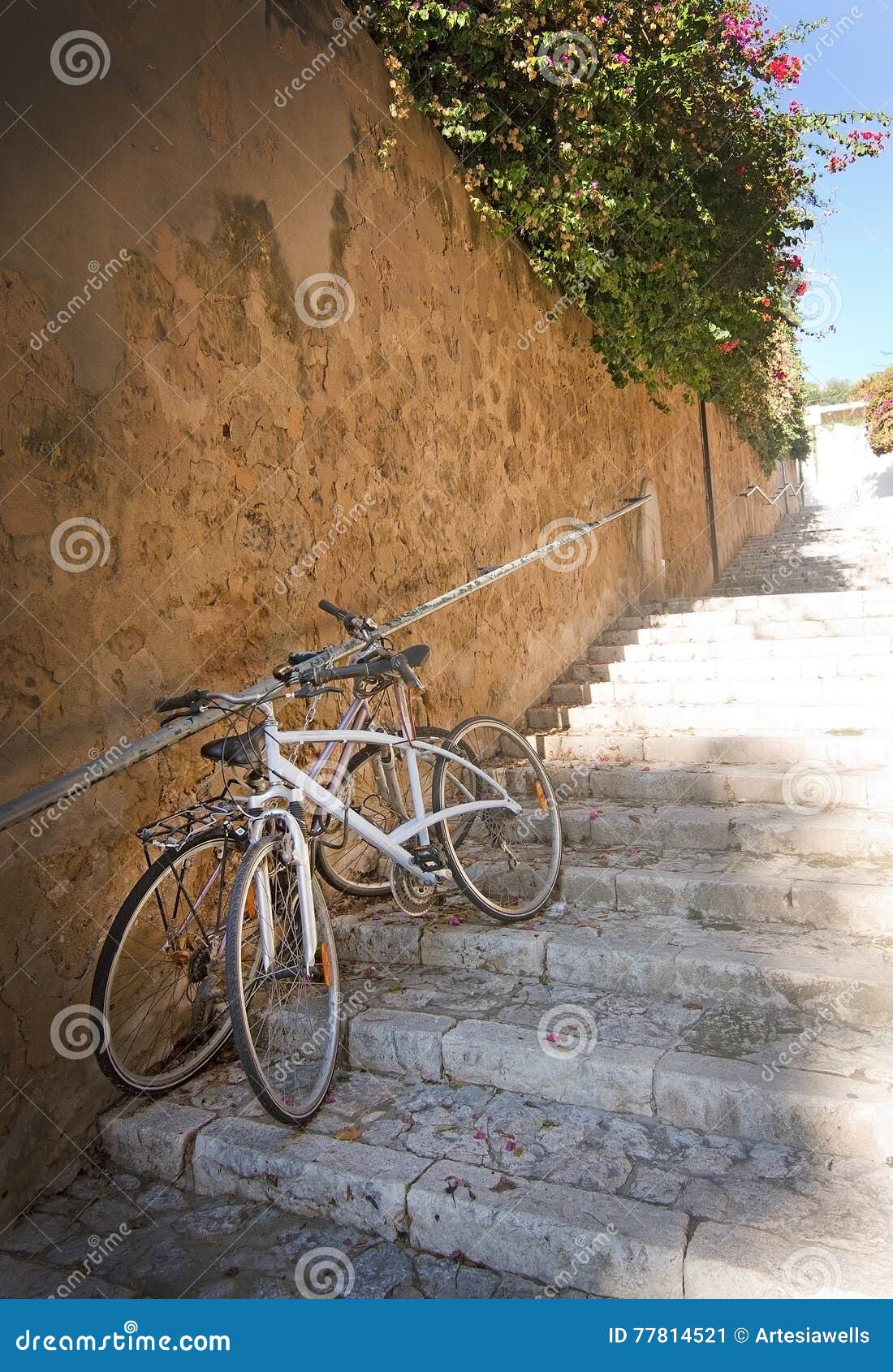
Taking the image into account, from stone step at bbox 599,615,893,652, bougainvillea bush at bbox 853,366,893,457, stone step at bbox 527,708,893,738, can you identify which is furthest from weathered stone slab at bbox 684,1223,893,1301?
bougainvillea bush at bbox 853,366,893,457

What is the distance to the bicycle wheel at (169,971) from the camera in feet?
8.11

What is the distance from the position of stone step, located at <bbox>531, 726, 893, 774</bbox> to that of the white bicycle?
0.99 metres

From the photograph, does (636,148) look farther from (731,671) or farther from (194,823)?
(194,823)

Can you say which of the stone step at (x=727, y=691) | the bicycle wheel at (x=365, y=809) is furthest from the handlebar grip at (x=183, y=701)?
the stone step at (x=727, y=691)

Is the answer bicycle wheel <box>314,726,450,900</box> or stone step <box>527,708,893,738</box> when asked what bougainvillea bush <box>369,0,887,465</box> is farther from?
bicycle wheel <box>314,726,450,900</box>

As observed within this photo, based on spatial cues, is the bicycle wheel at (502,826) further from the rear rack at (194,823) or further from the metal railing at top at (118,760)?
the rear rack at (194,823)

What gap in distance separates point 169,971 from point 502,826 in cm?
136

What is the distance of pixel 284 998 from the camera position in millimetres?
2674

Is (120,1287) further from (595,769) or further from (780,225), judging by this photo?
(780,225)

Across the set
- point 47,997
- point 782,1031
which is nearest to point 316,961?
point 47,997

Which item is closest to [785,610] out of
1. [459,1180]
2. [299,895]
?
[299,895]

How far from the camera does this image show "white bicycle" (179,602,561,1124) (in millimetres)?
2516

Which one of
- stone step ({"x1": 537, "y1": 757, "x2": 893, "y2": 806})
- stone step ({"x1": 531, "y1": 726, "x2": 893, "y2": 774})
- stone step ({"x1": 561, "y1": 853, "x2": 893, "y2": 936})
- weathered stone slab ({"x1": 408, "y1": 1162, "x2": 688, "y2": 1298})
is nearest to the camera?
weathered stone slab ({"x1": 408, "y1": 1162, "x2": 688, "y2": 1298})

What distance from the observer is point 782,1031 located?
2.53m
